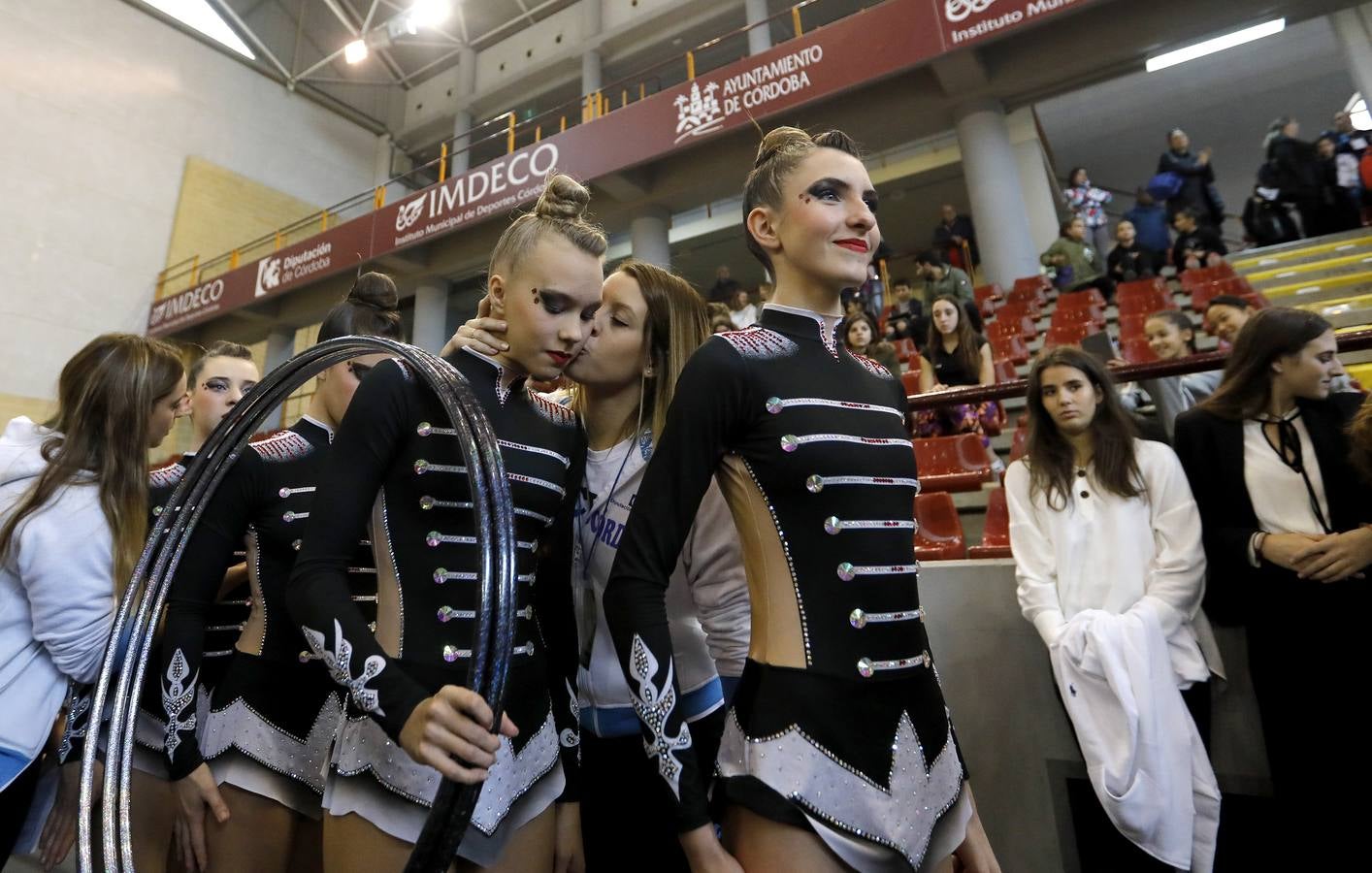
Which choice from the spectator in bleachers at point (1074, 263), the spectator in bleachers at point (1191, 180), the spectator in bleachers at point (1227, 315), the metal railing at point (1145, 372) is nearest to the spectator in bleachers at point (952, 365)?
the spectator in bleachers at point (1227, 315)

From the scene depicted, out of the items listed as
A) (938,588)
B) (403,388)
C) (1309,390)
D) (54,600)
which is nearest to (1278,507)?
(1309,390)

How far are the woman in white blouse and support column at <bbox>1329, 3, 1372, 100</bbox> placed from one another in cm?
847

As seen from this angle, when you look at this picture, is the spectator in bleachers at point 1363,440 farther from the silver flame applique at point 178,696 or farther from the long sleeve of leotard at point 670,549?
the silver flame applique at point 178,696

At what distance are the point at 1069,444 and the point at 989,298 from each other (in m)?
6.34

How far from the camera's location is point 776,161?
1.28 metres

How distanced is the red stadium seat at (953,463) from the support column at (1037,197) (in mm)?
6270

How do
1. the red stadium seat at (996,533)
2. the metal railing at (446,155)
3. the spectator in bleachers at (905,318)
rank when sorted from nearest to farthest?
the red stadium seat at (996,533) → the spectator in bleachers at (905,318) → the metal railing at (446,155)

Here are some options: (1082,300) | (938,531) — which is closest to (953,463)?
(938,531)

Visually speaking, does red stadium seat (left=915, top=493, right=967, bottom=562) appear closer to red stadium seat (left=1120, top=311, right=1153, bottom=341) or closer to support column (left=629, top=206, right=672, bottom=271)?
red stadium seat (left=1120, top=311, right=1153, bottom=341)

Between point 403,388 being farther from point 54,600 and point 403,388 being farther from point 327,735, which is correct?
point 54,600

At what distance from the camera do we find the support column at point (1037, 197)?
941 centimetres

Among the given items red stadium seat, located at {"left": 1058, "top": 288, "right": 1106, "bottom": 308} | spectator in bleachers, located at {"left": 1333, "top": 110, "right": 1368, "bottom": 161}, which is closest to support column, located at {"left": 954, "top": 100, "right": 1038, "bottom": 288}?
red stadium seat, located at {"left": 1058, "top": 288, "right": 1106, "bottom": 308}

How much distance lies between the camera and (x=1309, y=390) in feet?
6.91

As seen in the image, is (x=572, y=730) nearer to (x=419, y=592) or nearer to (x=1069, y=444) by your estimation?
(x=419, y=592)
